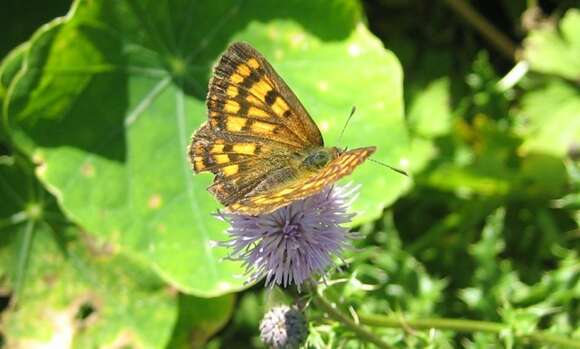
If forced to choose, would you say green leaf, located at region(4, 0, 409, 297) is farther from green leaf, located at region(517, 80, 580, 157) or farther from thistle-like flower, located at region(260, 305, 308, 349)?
thistle-like flower, located at region(260, 305, 308, 349)

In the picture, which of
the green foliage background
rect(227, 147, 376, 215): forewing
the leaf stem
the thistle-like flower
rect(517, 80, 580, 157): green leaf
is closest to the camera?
rect(227, 147, 376, 215): forewing

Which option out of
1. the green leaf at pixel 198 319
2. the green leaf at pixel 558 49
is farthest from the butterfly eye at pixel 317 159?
the green leaf at pixel 558 49

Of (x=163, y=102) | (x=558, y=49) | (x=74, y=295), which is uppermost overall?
(x=558, y=49)

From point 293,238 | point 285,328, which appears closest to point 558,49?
point 293,238

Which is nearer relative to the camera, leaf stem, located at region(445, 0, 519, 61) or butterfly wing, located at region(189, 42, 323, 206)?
butterfly wing, located at region(189, 42, 323, 206)

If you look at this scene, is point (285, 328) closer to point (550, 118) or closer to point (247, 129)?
point (247, 129)

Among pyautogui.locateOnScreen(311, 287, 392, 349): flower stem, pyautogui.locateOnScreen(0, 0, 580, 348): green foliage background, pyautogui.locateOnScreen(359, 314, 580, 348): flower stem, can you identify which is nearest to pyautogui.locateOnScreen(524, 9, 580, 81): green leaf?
pyautogui.locateOnScreen(0, 0, 580, 348): green foliage background
